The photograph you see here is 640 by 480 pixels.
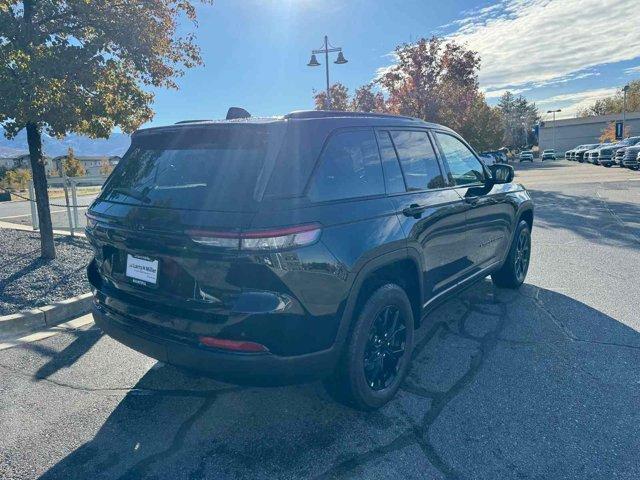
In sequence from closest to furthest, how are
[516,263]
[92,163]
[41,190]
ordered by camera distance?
[516,263] < [41,190] < [92,163]

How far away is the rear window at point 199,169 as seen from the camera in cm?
229

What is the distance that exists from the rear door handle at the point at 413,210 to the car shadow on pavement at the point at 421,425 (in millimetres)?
1217

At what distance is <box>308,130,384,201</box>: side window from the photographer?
2.48m

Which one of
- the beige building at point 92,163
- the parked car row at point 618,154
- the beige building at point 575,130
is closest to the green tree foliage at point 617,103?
the beige building at point 575,130

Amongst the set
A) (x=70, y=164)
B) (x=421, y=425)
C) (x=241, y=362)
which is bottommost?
(x=421, y=425)

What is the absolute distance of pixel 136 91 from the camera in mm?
5977

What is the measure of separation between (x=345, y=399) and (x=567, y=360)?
6.29ft

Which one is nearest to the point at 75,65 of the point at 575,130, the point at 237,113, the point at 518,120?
the point at 237,113

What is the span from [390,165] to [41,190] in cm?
522

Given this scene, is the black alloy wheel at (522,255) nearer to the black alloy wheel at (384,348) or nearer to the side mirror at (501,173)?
the side mirror at (501,173)

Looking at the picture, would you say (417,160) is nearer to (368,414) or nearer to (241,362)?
(368,414)

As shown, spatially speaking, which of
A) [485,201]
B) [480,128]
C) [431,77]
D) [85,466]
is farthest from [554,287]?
[480,128]

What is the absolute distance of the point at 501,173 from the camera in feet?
14.6

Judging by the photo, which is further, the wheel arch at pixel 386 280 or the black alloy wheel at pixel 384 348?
the black alloy wheel at pixel 384 348
